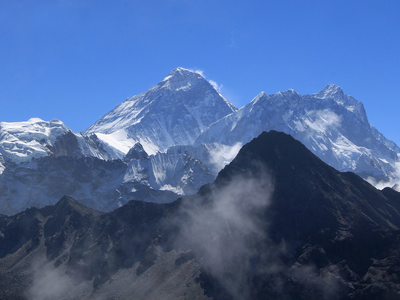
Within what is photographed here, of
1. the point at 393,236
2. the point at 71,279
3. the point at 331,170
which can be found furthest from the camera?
the point at 331,170

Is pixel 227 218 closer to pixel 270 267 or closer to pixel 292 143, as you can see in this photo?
pixel 270 267

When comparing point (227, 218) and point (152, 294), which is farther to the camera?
point (227, 218)

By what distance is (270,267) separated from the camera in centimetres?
13662

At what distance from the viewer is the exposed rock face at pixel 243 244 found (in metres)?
130

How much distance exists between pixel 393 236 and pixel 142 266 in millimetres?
74974

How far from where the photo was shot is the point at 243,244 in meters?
150

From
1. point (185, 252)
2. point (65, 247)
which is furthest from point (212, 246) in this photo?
point (65, 247)

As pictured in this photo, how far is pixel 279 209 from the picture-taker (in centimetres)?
16150

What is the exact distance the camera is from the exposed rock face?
13038cm

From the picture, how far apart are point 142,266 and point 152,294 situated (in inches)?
739

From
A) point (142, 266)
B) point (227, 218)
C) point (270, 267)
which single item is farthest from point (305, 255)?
point (142, 266)

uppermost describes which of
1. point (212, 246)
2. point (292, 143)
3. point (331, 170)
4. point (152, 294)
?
point (292, 143)

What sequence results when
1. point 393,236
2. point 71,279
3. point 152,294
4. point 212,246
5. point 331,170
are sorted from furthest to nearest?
point 331,170
point 71,279
point 212,246
point 152,294
point 393,236

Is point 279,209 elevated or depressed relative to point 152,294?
elevated
